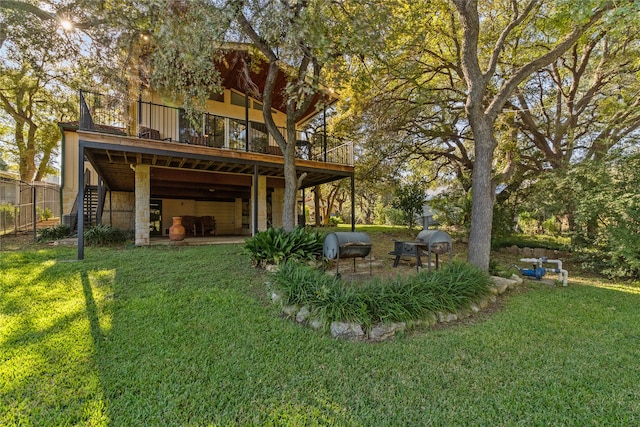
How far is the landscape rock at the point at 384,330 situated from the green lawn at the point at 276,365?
0.13 m

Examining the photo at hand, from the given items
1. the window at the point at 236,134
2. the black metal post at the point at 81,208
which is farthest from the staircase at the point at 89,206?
the window at the point at 236,134

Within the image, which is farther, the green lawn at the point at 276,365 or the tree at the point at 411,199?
the tree at the point at 411,199

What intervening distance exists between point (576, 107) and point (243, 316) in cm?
1214

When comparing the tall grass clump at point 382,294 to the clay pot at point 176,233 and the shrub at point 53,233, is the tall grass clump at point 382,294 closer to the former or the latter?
the clay pot at point 176,233

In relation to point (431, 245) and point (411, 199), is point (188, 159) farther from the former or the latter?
point (411, 199)

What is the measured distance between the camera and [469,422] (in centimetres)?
206

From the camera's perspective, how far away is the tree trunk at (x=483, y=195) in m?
5.85

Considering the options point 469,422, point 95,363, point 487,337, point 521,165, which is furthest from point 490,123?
point 95,363

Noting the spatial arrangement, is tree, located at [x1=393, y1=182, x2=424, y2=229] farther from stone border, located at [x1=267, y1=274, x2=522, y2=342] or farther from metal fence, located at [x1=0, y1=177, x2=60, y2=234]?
metal fence, located at [x1=0, y1=177, x2=60, y2=234]

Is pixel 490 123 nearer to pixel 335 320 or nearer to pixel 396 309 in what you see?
pixel 396 309

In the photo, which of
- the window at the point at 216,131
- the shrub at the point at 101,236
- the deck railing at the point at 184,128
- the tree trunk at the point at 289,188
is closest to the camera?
the tree trunk at the point at 289,188

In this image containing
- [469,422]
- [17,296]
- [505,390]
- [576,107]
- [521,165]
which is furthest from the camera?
[521,165]

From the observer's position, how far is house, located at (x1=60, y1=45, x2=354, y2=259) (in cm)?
766

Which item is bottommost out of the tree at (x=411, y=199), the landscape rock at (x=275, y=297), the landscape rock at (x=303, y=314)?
the landscape rock at (x=303, y=314)
